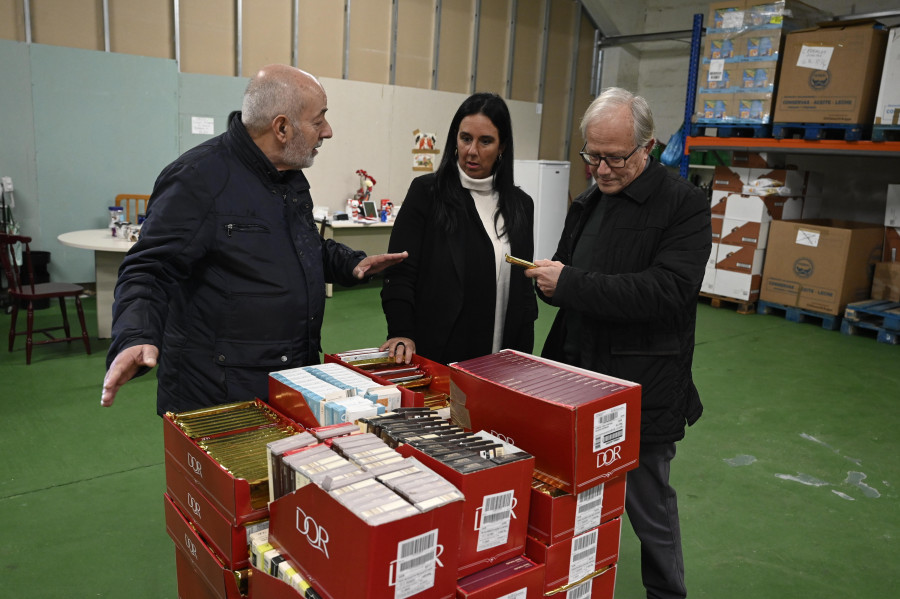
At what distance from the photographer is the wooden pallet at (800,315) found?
678 cm

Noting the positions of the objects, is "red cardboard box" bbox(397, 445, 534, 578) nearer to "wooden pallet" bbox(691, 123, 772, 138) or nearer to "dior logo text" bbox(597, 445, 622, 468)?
"dior logo text" bbox(597, 445, 622, 468)

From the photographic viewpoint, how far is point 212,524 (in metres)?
1.30

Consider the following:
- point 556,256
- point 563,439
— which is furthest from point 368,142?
point 563,439

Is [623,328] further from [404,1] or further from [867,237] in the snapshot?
[404,1]

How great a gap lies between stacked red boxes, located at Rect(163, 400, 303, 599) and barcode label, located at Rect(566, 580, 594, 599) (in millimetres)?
630

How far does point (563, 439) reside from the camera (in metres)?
1.30

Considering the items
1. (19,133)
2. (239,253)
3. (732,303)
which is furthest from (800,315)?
(19,133)

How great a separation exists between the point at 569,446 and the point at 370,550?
489 millimetres

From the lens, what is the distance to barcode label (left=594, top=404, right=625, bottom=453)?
1332mm

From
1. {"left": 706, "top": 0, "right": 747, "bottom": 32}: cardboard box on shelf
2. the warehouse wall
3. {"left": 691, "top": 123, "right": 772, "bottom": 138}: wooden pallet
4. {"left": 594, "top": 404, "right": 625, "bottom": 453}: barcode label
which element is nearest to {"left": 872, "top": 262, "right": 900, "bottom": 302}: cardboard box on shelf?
{"left": 691, "top": 123, "right": 772, "bottom": 138}: wooden pallet

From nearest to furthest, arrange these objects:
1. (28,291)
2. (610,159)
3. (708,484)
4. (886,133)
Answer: (610,159), (708,484), (28,291), (886,133)

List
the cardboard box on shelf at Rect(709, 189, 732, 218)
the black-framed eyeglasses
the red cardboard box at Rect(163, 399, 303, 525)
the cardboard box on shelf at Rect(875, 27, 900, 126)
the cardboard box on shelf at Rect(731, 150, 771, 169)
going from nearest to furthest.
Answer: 1. the red cardboard box at Rect(163, 399, 303, 525)
2. the black-framed eyeglasses
3. the cardboard box on shelf at Rect(875, 27, 900, 126)
4. the cardboard box on shelf at Rect(731, 150, 771, 169)
5. the cardboard box on shelf at Rect(709, 189, 732, 218)

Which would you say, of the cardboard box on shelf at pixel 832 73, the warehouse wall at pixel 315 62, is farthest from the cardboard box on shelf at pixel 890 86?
the warehouse wall at pixel 315 62

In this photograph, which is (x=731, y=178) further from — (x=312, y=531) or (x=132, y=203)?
(x=312, y=531)
